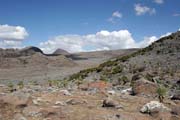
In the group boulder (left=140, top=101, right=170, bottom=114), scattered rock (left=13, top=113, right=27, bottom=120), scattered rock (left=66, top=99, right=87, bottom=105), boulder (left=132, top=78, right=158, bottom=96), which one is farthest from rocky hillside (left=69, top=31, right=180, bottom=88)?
scattered rock (left=13, top=113, right=27, bottom=120)

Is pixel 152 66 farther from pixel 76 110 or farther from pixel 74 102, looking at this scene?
pixel 76 110

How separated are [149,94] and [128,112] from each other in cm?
687

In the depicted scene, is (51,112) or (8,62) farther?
(8,62)

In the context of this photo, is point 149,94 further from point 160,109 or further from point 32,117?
point 32,117

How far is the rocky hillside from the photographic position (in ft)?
144

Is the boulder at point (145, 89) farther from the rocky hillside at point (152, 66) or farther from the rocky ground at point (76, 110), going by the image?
the rocky hillside at point (152, 66)

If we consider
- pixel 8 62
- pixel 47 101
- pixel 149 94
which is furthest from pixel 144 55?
pixel 8 62

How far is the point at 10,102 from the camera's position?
673 inches

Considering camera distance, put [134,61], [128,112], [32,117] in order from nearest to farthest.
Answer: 1. [32,117]
2. [128,112]
3. [134,61]

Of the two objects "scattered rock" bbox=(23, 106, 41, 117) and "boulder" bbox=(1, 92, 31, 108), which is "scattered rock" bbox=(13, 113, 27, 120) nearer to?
"scattered rock" bbox=(23, 106, 41, 117)

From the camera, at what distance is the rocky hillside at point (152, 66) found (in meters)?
44.0

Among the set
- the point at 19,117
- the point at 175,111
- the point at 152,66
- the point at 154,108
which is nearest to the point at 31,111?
the point at 19,117

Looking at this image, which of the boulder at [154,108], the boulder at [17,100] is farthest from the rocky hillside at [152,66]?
the boulder at [17,100]

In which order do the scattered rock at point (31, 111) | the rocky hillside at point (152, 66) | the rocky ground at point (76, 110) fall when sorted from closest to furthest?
1. the rocky ground at point (76, 110)
2. the scattered rock at point (31, 111)
3. the rocky hillside at point (152, 66)
